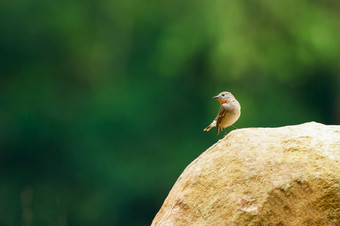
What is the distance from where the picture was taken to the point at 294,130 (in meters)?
4.46

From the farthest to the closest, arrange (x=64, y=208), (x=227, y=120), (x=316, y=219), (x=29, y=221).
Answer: (x=64, y=208) → (x=29, y=221) → (x=227, y=120) → (x=316, y=219)

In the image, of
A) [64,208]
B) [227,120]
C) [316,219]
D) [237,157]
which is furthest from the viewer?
[64,208]

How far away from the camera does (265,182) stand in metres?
4.06

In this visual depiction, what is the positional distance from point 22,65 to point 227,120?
8.12 meters

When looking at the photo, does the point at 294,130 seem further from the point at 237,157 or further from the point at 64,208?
the point at 64,208

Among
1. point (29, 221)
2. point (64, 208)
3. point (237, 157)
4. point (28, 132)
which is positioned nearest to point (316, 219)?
point (237, 157)

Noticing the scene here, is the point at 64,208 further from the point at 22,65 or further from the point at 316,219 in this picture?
the point at 316,219

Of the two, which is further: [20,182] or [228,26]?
[20,182]

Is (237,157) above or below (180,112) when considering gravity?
above

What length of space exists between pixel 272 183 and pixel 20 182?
354 inches

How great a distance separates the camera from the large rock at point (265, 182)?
3.98 metres

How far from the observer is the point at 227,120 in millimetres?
5109

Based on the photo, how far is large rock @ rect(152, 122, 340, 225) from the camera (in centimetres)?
398

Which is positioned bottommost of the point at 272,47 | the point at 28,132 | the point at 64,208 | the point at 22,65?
the point at 64,208
